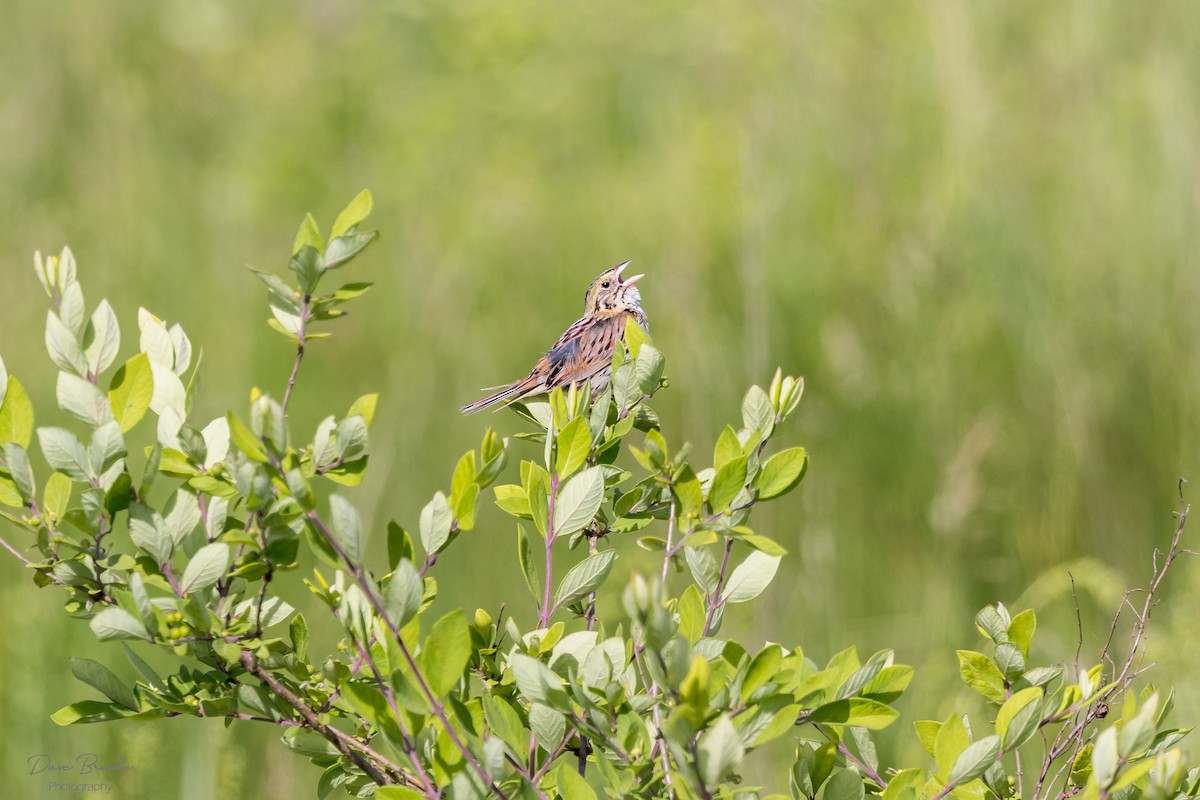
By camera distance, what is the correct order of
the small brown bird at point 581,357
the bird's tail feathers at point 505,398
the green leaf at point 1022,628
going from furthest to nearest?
the small brown bird at point 581,357 → the bird's tail feathers at point 505,398 → the green leaf at point 1022,628

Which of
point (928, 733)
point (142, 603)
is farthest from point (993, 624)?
point (142, 603)

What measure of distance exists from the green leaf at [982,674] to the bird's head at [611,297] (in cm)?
284

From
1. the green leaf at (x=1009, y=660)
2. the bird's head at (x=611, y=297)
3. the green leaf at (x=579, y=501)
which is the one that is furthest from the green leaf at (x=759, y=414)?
the bird's head at (x=611, y=297)

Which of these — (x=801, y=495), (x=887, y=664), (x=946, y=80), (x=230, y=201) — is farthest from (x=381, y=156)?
(x=887, y=664)

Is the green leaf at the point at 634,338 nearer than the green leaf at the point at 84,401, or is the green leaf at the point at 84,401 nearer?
the green leaf at the point at 84,401

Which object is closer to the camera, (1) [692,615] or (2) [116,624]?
(2) [116,624]

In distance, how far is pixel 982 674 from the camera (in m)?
2.14

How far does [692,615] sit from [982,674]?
19.9 inches

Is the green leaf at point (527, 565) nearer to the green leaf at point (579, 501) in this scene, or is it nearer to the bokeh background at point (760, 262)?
the green leaf at point (579, 501)

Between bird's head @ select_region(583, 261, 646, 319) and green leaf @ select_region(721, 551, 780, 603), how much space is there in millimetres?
2796

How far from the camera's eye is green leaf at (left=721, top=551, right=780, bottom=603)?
2.07 metres

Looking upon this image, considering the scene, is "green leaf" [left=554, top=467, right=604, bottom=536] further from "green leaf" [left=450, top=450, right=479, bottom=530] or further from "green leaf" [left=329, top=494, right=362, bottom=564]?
"green leaf" [left=329, top=494, right=362, bottom=564]

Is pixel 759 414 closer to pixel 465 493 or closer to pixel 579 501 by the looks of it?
pixel 579 501

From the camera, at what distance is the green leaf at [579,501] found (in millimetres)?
2029
